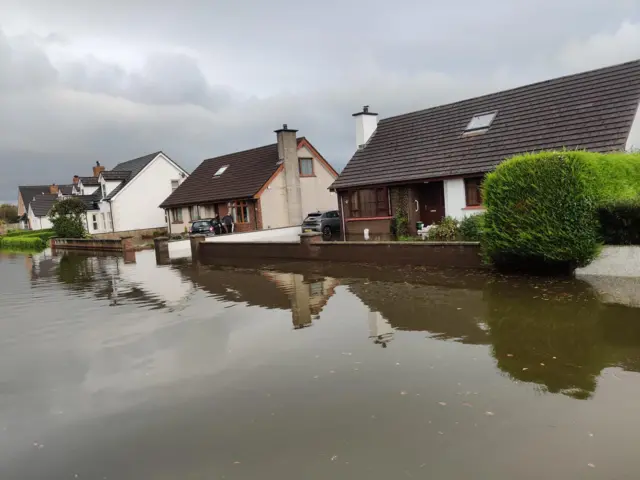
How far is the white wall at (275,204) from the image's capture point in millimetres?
34594

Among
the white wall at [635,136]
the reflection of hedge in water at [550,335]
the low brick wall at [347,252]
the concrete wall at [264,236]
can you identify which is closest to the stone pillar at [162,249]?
the low brick wall at [347,252]

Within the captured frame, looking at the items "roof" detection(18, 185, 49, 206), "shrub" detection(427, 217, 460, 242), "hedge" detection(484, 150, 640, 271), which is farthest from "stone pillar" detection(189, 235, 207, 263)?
"roof" detection(18, 185, 49, 206)

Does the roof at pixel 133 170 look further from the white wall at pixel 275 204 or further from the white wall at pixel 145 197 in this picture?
the white wall at pixel 275 204

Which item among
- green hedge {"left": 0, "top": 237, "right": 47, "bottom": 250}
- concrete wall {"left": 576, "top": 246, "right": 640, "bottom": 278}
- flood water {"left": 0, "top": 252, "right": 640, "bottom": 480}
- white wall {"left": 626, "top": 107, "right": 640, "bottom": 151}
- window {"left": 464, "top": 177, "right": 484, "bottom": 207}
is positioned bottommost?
flood water {"left": 0, "top": 252, "right": 640, "bottom": 480}

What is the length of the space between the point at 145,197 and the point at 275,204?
19922 millimetres

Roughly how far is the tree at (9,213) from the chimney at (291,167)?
81664 mm

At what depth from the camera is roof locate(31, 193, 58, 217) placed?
75438 mm

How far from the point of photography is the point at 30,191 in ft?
305

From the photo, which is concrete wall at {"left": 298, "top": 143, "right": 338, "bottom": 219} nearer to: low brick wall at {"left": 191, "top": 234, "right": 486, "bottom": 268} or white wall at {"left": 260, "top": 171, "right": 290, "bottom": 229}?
white wall at {"left": 260, "top": 171, "right": 290, "bottom": 229}

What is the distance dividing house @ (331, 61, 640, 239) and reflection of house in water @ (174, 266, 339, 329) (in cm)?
898

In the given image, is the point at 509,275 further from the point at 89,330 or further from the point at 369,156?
the point at 369,156

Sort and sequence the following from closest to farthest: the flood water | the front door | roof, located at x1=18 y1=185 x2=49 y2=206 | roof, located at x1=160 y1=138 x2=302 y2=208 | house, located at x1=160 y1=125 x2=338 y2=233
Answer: the flood water, the front door, house, located at x1=160 y1=125 x2=338 y2=233, roof, located at x1=160 y1=138 x2=302 y2=208, roof, located at x1=18 y1=185 x2=49 y2=206

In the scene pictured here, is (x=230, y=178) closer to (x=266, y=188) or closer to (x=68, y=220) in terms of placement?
(x=266, y=188)

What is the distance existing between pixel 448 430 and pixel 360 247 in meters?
13.0
